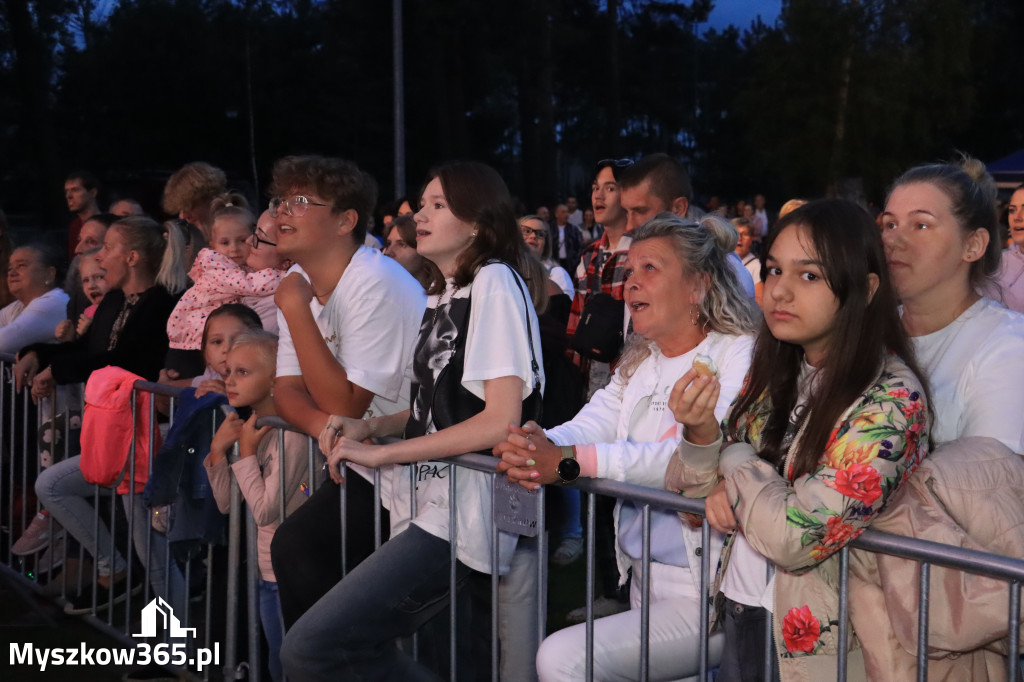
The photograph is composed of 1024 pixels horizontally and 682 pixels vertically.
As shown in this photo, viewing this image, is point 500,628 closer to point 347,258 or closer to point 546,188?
point 347,258

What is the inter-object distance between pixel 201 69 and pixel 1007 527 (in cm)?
3282

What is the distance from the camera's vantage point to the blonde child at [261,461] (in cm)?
450

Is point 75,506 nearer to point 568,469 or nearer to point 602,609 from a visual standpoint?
point 602,609

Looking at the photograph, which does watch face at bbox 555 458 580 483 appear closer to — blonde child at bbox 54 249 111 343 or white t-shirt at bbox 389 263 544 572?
white t-shirt at bbox 389 263 544 572

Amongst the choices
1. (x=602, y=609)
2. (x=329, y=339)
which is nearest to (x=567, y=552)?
(x=602, y=609)

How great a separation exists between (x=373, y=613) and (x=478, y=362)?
828 millimetres

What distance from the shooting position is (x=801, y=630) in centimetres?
263

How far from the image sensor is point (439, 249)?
378 cm

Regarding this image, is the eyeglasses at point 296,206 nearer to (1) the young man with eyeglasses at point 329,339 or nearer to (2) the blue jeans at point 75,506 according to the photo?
(1) the young man with eyeglasses at point 329,339

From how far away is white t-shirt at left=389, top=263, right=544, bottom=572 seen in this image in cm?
353

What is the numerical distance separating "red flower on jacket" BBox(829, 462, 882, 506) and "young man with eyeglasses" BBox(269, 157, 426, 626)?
190cm

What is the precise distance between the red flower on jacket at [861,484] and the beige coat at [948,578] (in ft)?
0.40

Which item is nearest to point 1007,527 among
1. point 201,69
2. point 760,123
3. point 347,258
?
point 347,258

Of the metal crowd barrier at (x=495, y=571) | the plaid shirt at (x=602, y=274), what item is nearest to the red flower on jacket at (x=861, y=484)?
the metal crowd barrier at (x=495, y=571)
